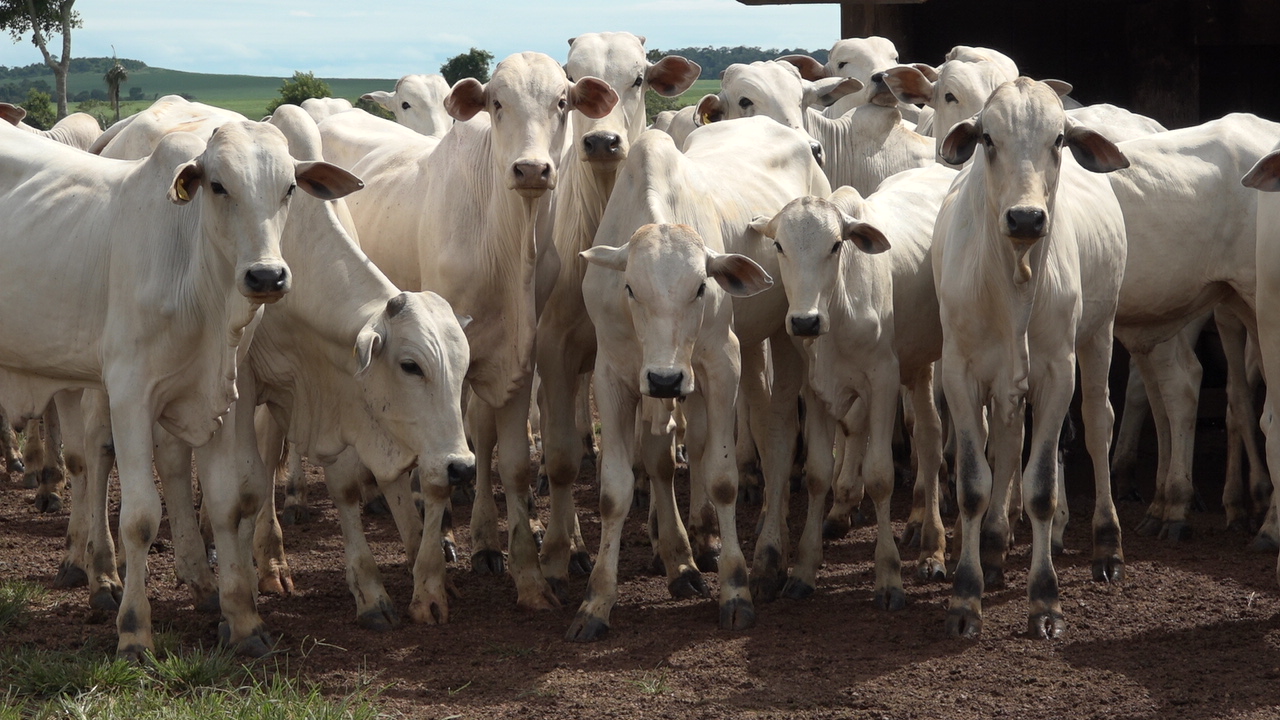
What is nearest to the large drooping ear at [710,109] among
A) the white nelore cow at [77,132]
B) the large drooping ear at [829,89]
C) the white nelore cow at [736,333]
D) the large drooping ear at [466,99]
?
the large drooping ear at [829,89]

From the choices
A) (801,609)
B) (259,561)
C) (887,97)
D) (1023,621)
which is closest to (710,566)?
(801,609)

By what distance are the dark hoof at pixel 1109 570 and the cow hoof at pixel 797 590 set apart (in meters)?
1.51

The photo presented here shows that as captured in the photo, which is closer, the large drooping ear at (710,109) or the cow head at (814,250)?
the cow head at (814,250)

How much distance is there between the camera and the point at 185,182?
6121 mm

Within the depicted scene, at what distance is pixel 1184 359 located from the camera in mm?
9227

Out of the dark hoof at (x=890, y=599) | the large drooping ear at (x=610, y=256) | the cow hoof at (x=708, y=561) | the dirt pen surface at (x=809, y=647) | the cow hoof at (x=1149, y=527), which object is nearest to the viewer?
the dirt pen surface at (x=809, y=647)

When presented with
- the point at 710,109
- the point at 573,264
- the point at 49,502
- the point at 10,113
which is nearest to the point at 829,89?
the point at 710,109

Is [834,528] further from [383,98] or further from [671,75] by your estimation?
[383,98]

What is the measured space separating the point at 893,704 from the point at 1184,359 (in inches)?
169

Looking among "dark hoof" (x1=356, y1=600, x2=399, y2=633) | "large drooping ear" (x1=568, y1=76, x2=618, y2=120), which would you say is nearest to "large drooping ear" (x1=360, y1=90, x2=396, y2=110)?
"large drooping ear" (x1=568, y1=76, x2=618, y2=120)

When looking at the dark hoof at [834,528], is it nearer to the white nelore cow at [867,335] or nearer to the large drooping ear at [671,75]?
the white nelore cow at [867,335]

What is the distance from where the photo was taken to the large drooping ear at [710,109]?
10.5 metres

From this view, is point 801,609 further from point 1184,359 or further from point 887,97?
point 887,97

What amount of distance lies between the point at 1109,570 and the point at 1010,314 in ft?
5.95
